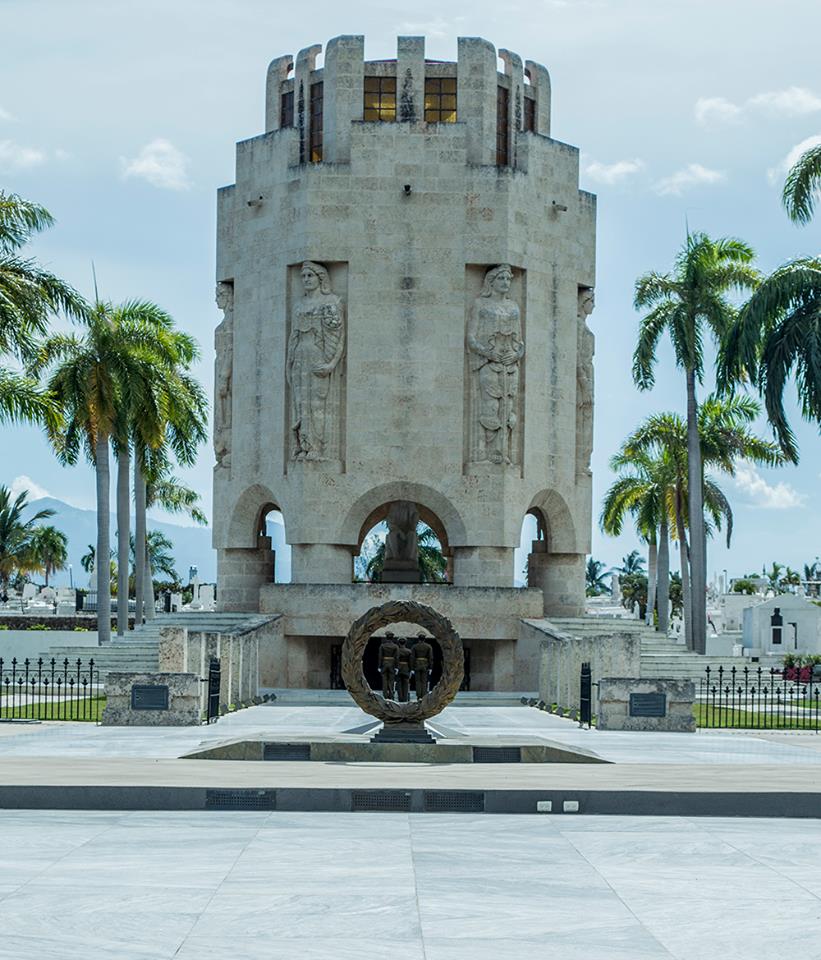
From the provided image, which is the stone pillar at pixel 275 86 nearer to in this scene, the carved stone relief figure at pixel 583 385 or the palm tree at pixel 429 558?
the carved stone relief figure at pixel 583 385

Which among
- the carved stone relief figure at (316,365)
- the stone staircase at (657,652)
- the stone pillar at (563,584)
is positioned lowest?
the stone staircase at (657,652)

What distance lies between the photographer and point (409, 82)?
144 ft

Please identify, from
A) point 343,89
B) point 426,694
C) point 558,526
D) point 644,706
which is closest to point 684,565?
point 558,526

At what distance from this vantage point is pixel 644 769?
17.6 meters

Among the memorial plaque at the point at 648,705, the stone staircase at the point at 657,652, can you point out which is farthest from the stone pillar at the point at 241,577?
the memorial plaque at the point at 648,705

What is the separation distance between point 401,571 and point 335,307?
914 cm

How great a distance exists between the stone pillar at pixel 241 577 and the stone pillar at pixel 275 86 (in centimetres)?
1170

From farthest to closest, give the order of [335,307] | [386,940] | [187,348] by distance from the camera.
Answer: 1. [187,348]
2. [335,307]
3. [386,940]

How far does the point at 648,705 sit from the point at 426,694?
6.81 m

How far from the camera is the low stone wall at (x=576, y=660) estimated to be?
3002 centimetres

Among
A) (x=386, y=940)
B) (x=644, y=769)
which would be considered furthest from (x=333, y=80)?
(x=386, y=940)

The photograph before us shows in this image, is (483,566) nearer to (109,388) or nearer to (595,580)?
(109,388)

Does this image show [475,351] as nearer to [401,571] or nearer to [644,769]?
[401,571]

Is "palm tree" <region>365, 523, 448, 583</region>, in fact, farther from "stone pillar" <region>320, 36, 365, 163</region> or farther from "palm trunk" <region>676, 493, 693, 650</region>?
"stone pillar" <region>320, 36, 365, 163</region>
